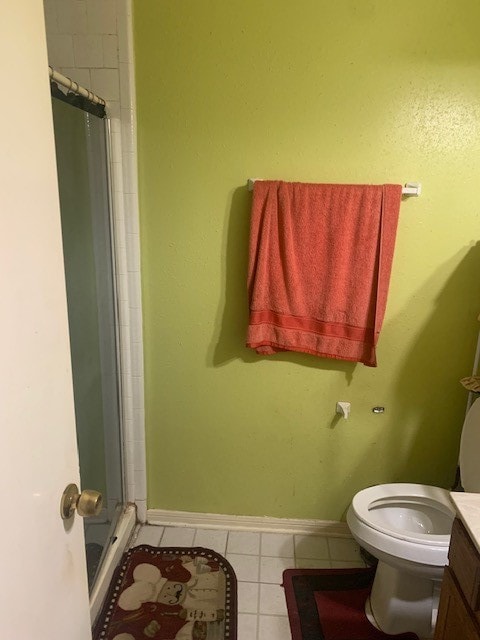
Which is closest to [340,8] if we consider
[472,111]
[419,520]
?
[472,111]

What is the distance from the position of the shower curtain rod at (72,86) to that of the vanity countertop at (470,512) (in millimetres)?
1477

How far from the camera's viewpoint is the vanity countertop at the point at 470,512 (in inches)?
37.3

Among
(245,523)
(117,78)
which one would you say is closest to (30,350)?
(117,78)

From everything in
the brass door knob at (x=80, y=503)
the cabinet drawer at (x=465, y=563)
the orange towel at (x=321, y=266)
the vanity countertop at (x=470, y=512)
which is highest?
the orange towel at (x=321, y=266)

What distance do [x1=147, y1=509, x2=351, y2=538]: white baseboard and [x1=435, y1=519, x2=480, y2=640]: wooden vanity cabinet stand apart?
0.92 m

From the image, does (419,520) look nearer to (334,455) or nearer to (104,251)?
(334,455)

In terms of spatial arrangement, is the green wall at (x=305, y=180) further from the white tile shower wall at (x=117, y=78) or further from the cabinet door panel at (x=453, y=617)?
the cabinet door panel at (x=453, y=617)

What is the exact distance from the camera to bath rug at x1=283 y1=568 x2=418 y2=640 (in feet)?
5.08

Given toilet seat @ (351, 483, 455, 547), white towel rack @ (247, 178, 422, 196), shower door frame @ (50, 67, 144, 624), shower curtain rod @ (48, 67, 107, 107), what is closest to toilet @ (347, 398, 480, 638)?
toilet seat @ (351, 483, 455, 547)

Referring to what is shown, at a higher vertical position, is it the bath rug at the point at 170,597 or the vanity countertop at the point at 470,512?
the vanity countertop at the point at 470,512

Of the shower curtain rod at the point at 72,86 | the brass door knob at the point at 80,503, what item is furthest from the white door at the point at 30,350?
the shower curtain rod at the point at 72,86

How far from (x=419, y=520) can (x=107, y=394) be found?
1.35 m

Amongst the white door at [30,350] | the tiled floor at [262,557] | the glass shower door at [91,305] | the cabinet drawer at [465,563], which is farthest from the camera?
the tiled floor at [262,557]

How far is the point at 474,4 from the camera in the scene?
1.47 m
